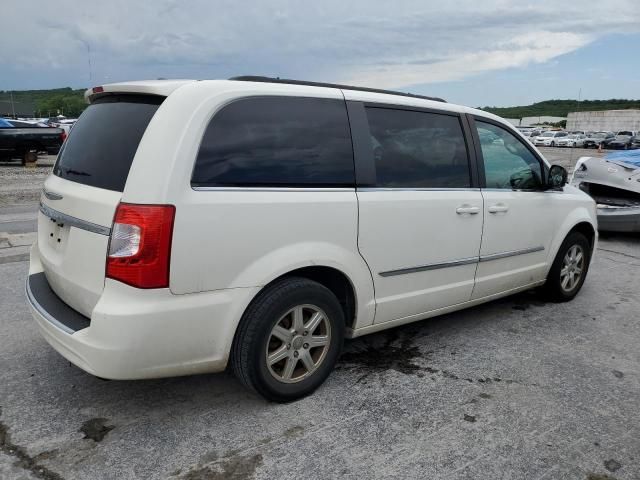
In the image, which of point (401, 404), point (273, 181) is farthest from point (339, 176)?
point (401, 404)

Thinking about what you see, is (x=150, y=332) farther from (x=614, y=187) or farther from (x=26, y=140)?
(x=26, y=140)

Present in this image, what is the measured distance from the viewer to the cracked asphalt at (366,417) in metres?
2.51

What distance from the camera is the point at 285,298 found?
9.23ft

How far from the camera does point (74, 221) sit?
277 cm

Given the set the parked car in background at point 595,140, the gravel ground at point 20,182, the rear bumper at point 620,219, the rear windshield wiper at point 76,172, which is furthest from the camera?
the parked car in background at point 595,140

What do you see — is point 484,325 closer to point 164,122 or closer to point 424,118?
point 424,118

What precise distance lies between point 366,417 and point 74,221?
1.81m

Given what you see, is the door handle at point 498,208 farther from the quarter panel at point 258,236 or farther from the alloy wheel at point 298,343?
the alloy wheel at point 298,343

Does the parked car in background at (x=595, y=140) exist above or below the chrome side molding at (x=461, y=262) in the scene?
above

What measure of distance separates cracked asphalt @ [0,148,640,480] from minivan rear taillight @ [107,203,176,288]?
831 millimetres

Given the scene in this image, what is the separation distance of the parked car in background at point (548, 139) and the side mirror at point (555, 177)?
52.1 meters

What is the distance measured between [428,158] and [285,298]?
57.2 inches

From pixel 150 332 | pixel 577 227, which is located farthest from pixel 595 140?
pixel 150 332

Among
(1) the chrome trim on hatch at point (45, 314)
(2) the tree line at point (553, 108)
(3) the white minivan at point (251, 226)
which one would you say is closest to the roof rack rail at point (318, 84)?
(3) the white minivan at point (251, 226)
